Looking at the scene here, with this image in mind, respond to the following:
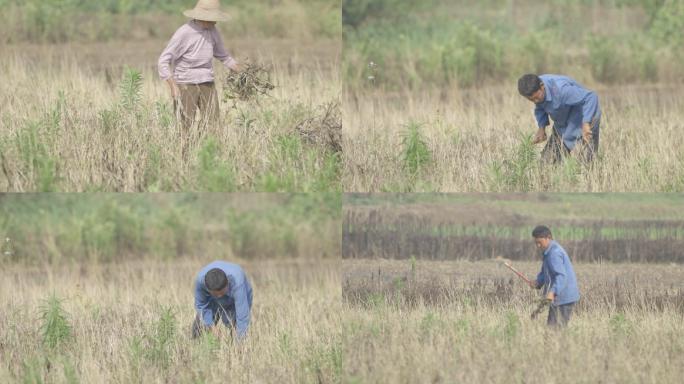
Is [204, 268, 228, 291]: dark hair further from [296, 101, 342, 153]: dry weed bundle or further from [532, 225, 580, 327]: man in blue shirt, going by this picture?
[532, 225, 580, 327]: man in blue shirt

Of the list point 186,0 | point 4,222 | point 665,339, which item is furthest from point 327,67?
point 665,339

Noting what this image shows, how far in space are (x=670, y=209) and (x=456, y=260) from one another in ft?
7.58

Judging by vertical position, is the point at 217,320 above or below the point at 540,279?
below

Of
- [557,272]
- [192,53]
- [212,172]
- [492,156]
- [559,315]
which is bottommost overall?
[559,315]

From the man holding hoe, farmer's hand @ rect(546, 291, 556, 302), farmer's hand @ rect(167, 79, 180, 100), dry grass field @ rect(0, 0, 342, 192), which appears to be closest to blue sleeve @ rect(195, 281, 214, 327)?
dry grass field @ rect(0, 0, 342, 192)

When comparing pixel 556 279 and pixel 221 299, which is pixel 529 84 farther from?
pixel 221 299

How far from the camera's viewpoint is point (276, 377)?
10.9 metres

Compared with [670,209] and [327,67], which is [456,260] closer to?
[670,209]

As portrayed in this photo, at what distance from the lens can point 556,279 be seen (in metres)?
12.1

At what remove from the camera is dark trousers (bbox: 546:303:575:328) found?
11.8 m

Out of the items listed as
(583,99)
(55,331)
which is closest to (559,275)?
(583,99)

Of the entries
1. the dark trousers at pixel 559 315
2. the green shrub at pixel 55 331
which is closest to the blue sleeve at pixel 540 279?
the dark trousers at pixel 559 315

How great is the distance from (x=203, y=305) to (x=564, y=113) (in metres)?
4.24

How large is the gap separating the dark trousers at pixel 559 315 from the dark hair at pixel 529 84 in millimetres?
2200
